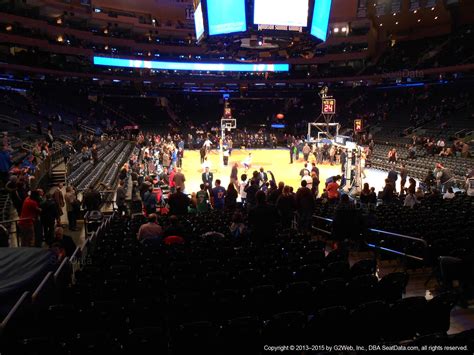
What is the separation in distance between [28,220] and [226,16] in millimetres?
7720

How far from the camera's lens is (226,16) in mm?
11852

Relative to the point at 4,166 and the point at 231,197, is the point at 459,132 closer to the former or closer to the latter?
the point at 231,197

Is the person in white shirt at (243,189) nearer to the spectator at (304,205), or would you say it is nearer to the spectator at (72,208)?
the spectator at (304,205)

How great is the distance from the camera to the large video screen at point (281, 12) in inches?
448

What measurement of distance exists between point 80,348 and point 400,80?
141 ft

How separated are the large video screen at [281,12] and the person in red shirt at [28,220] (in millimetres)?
7655

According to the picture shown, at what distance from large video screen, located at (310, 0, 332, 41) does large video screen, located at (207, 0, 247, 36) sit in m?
2.20

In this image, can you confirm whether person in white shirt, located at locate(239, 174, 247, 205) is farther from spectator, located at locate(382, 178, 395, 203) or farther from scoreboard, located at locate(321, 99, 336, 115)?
scoreboard, located at locate(321, 99, 336, 115)

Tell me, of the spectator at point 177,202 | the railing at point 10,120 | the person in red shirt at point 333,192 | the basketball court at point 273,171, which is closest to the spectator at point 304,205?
the spectator at point 177,202

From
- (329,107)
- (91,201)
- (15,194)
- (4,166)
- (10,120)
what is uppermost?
(329,107)

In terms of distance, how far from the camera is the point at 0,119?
68.9 feet

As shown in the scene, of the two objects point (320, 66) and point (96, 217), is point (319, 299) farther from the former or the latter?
point (320, 66)

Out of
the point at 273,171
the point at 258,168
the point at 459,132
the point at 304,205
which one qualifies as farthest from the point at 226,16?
the point at 459,132

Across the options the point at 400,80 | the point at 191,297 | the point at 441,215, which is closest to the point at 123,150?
the point at 441,215
